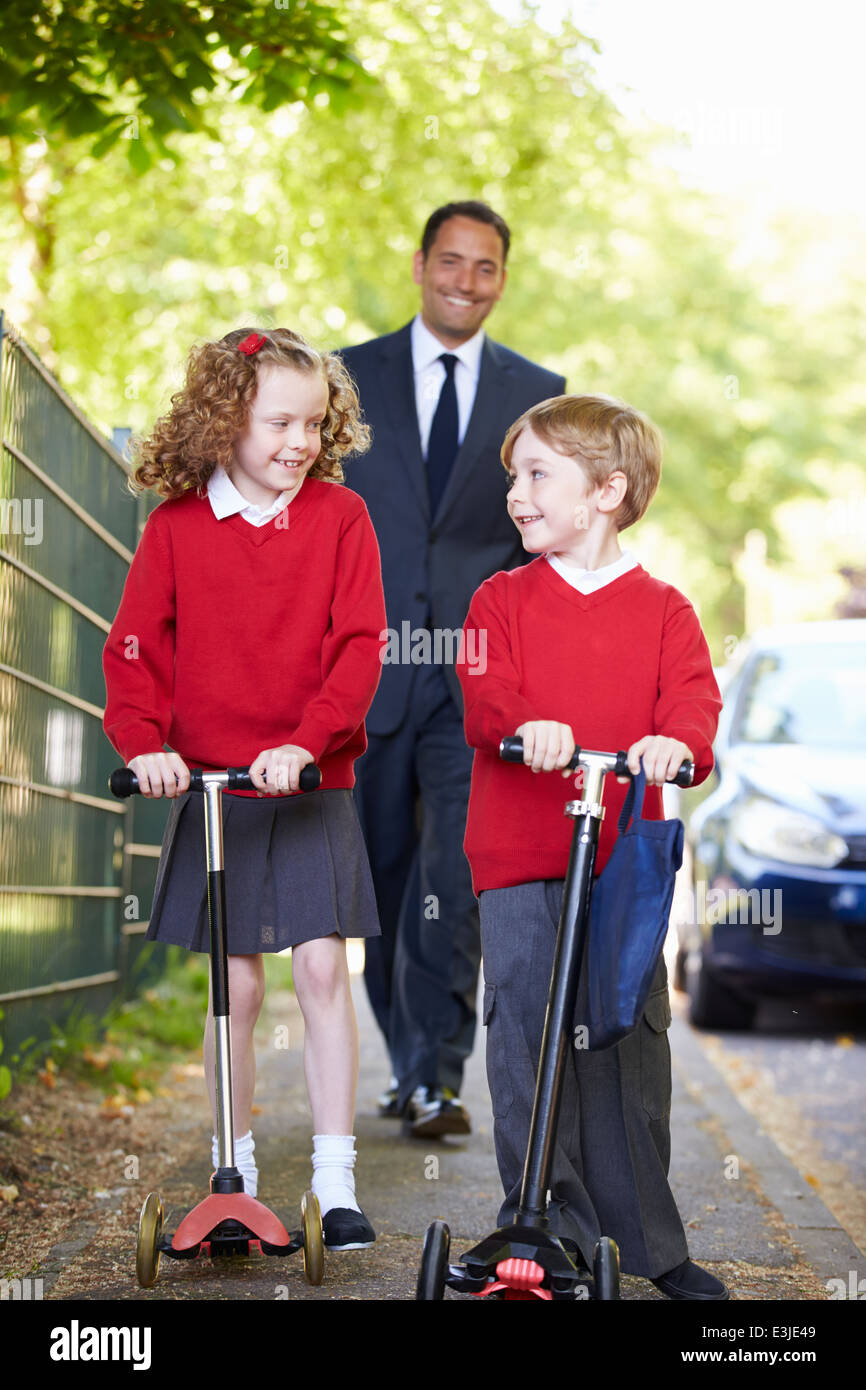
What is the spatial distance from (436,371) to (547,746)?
8.48ft

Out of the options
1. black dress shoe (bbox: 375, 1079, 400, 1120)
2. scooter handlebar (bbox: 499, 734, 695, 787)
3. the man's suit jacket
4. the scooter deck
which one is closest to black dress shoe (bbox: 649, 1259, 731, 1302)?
the scooter deck

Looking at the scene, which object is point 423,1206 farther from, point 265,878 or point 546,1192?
point 546,1192

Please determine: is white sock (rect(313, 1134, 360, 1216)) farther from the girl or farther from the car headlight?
the car headlight

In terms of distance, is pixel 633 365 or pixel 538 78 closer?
pixel 538 78

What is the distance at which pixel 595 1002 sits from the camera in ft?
10.1

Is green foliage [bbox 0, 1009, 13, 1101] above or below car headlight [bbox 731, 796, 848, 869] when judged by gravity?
below

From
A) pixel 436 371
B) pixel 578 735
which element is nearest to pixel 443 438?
pixel 436 371

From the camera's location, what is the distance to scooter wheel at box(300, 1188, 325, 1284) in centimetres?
340

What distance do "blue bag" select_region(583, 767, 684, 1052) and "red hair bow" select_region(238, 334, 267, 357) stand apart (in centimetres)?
130

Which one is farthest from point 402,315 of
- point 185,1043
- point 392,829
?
point 392,829

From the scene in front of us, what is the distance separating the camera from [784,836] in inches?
288

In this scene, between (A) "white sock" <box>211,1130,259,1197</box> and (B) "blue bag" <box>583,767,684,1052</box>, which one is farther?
(A) "white sock" <box>211,1130,259,1197</box>
